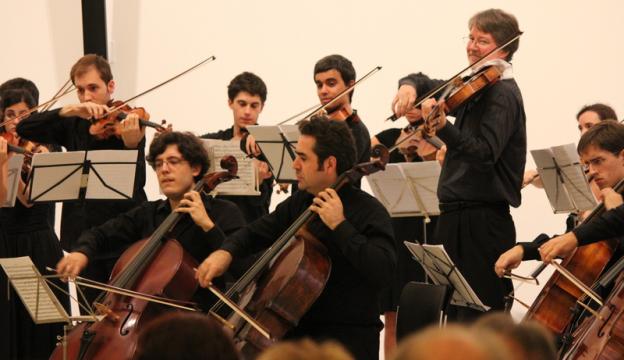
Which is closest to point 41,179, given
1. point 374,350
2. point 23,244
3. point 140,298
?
point 23,244

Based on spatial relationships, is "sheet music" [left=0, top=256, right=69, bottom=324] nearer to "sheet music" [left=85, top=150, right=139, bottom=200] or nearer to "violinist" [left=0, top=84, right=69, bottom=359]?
"sheet music" [left=85, top=150, right=139, bottom=200]

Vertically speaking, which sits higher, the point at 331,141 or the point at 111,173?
the point at 331,141

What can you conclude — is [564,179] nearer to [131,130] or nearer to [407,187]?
[407,187]

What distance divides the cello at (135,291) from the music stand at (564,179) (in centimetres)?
149

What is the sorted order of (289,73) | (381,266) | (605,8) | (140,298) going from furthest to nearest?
(289,73) < (605,8) < (140,298) < (381,266)

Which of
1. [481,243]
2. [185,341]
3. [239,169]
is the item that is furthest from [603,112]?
[185,341]

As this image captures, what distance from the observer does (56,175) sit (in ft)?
14.8

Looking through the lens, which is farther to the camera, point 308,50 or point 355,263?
point 308,50

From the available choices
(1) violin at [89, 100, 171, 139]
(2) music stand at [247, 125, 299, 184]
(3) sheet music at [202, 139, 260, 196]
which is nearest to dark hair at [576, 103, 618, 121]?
(2) music stand at [247, 125, 299, 184]

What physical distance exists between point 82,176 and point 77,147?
0.45 meters

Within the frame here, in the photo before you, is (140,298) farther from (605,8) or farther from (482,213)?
(605,8)

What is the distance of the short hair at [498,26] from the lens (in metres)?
4.29

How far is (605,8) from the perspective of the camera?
643 cm

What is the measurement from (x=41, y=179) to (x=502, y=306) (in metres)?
1.94
